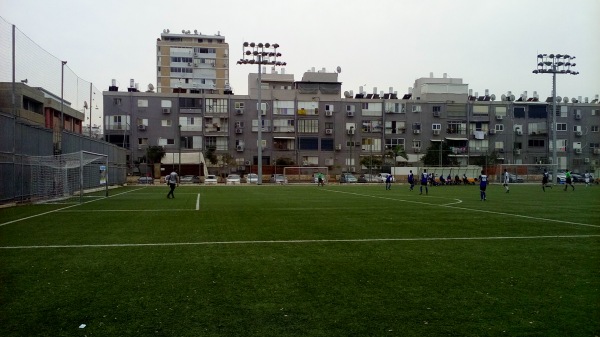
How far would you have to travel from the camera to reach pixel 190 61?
11588cm

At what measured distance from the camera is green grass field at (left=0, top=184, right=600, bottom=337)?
5598mm

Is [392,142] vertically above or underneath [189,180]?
above

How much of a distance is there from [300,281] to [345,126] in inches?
3070

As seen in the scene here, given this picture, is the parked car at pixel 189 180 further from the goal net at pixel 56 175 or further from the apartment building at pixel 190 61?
the apartment building at pixel 190 61

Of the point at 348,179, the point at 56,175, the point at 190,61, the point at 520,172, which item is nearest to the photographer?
the point at 56,175

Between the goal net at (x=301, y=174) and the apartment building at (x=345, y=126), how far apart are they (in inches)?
220

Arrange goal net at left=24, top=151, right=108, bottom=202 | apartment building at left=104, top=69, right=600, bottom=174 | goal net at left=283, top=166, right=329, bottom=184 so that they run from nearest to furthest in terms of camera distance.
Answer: goal net at left=24, top=151, right=108, bottom=202
goal net at left=283, top=166, right=329, bottom=184
apartment building at left=104, top=69, right=600, bottom=174

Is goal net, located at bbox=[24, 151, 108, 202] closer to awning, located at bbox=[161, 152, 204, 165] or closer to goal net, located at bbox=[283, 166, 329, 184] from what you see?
goal net, located at bbox=[283, 166, 329, 184]

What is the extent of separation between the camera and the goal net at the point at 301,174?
69.8 metres

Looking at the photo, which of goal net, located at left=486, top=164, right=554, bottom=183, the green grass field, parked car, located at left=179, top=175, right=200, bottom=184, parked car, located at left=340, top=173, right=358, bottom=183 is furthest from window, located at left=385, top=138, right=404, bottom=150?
the green grass field

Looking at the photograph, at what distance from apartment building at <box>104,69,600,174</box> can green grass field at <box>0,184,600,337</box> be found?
64187 mm

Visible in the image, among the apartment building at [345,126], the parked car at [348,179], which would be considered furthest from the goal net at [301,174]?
the apartment building at [345,126]

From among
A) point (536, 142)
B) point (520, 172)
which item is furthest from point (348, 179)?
point (536, 142)

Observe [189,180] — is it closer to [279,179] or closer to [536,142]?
[279,179]
